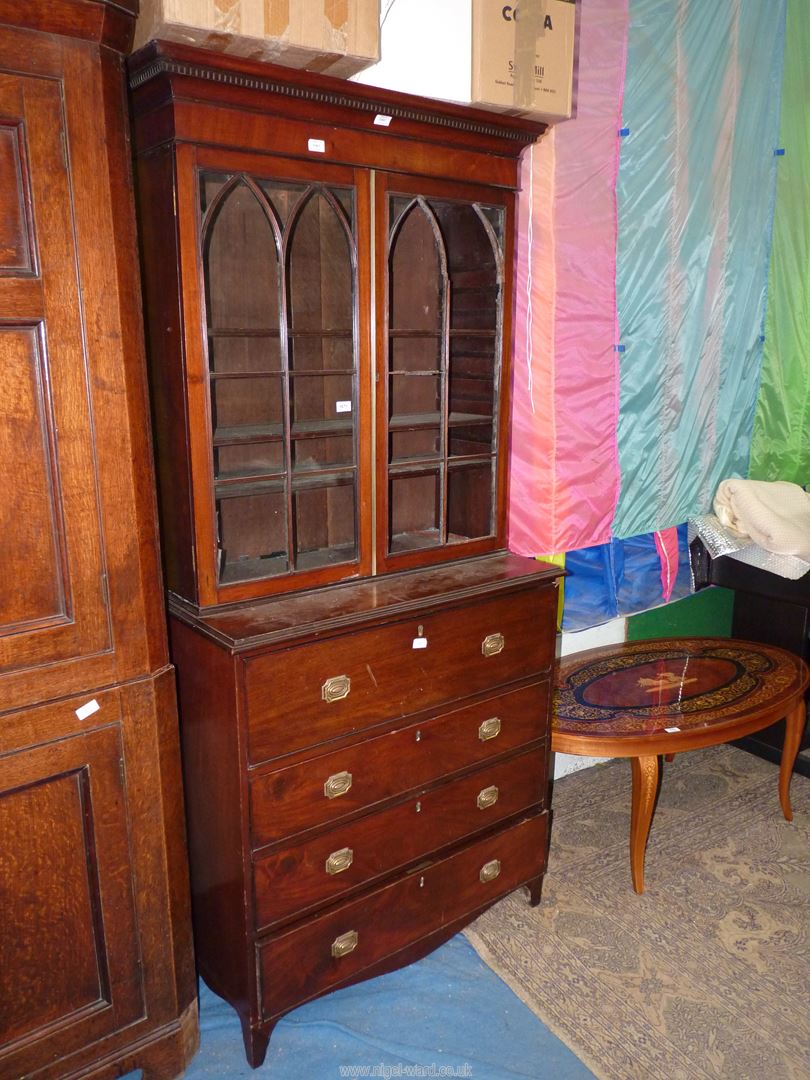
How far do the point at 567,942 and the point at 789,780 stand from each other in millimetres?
1110

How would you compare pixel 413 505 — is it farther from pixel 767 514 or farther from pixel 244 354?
pixel 767 514

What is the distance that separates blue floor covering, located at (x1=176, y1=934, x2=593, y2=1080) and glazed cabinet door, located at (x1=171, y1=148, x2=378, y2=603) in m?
1.04

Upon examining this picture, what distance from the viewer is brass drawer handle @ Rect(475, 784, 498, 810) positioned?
7.13ft

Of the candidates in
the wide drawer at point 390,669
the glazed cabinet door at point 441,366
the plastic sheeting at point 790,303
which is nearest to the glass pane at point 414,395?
the glazed cabinet door at point 441,366

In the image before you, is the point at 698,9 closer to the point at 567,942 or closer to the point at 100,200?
the point at 100,200

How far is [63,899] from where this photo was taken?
1594 mm

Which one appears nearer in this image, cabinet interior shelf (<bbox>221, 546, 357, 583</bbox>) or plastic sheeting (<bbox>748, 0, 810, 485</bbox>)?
cabinet interior shelf (<bbox>221, 546, 357, 583</bbox>)

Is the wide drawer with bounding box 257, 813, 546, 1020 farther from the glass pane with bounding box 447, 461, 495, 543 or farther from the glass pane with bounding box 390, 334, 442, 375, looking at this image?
the glass pane with bounding box 390, 334, 442, 375

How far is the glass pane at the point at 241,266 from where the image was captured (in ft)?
6.55

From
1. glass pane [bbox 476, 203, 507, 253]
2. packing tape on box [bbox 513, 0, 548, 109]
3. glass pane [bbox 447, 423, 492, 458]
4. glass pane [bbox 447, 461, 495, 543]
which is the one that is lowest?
glass pane [bbox 447, 461, 495, 543]

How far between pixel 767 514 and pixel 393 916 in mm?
1905

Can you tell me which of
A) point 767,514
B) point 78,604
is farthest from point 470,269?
point 767,514

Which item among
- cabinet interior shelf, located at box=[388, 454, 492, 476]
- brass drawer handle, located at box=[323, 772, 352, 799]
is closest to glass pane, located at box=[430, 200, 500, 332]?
cabinet interior shelf, located at box=[388, 454, 492, 476]

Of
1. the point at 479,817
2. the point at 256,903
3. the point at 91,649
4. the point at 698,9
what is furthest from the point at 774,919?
the point at 698,9
